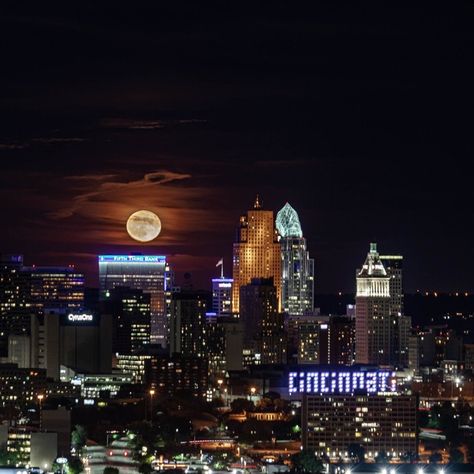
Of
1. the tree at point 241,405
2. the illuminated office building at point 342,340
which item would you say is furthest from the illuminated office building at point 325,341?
the tree at point 241,405

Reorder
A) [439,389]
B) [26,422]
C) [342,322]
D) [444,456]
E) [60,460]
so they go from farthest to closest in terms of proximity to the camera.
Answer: [342,322] < [439,389] < [26,422] < [444,456] < [60,460]

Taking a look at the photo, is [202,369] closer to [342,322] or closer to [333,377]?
[333,377]

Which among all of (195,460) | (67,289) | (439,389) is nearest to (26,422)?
(195,460)

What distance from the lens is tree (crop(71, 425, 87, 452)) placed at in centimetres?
4635

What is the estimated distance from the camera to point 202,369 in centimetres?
6097

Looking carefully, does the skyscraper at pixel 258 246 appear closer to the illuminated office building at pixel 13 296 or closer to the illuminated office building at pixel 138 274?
the illuminated office building at pixel 138 274

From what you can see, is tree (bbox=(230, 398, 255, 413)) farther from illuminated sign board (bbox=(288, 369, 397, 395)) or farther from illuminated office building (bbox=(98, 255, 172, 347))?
illuminated office building (bbox=(98, 255, 172, 347))

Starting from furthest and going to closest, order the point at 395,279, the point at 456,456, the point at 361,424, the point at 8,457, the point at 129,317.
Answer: the point at 395,279, the point at 129,317, the point at 361,424, the point at 456,456, the point at 8,457

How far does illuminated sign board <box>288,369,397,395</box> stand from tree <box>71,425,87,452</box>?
11.7 metres

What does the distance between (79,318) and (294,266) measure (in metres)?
22.2

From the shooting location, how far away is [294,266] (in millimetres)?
83562

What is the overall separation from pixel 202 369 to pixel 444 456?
1596 cm

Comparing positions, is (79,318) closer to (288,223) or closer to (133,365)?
(133,365)

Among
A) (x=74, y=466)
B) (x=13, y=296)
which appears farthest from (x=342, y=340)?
(x=74, y=466)
